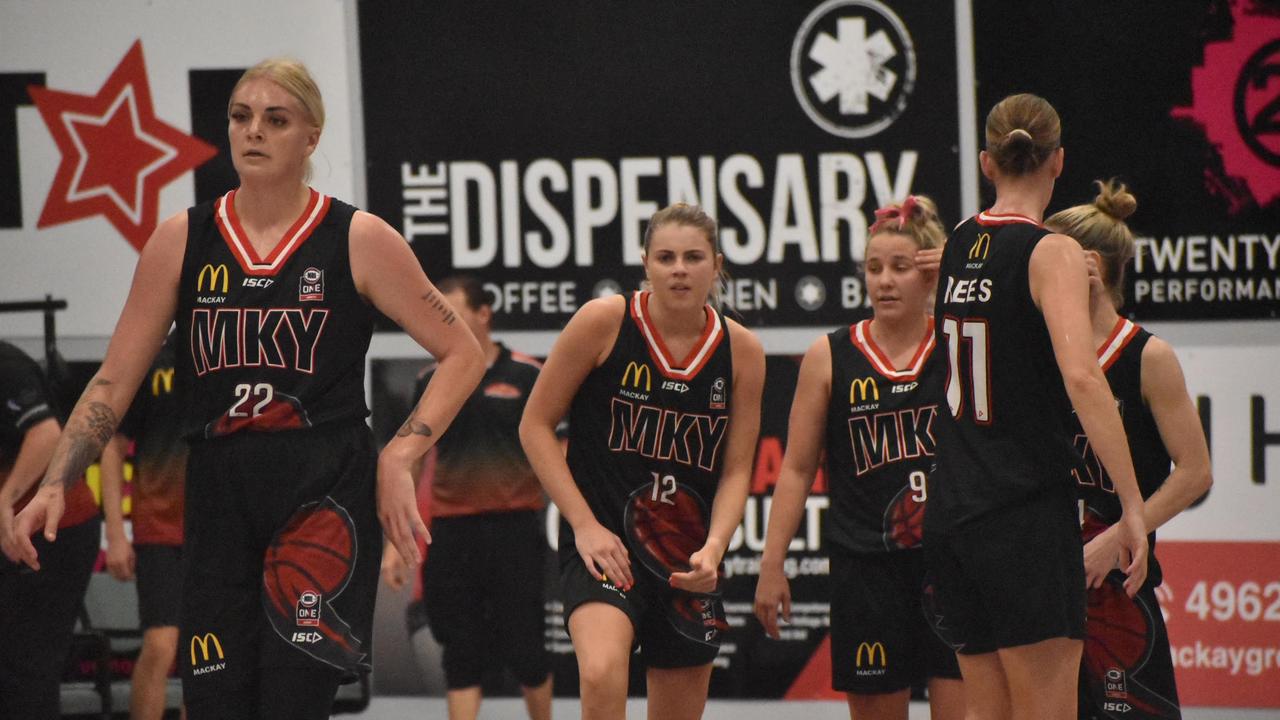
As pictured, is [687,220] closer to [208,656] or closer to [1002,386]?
[1002,386]

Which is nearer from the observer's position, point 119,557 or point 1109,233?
point 1109,233

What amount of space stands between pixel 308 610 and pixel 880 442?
5.96 feet

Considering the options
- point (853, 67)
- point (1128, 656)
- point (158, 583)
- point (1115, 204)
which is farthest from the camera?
point (853, 67)

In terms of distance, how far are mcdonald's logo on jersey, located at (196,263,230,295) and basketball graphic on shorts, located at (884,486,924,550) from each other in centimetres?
199

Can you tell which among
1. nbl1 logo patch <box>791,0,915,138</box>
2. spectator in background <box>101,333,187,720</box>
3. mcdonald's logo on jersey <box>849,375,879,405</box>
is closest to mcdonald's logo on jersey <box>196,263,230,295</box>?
mcdonald's logo on jersey <box>849,375,879,405</box>

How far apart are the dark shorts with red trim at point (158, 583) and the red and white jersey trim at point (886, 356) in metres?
3.08

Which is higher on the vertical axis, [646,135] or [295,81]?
[646,135]

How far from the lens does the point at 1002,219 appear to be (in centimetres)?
338

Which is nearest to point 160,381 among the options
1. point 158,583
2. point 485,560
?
point 158,583

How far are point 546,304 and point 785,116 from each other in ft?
4.55

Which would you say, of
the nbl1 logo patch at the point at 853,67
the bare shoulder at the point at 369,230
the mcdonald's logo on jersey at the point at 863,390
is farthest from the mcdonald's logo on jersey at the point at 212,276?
the nbl1 logo patch at the point at 853,67

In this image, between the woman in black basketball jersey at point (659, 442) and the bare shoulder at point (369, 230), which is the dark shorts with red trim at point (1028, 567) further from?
the bare shoulder at point (369, 230)

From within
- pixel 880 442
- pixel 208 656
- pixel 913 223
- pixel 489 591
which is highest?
pixel 913 223

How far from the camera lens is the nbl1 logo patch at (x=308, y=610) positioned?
10.2ft
